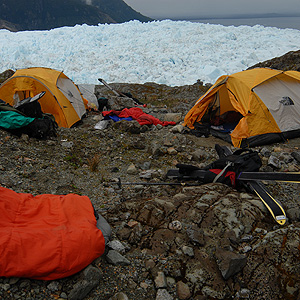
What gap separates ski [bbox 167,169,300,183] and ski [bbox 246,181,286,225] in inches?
4.5

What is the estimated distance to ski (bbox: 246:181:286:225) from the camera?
9.89ft

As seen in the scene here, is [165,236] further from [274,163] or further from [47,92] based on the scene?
[47,92]

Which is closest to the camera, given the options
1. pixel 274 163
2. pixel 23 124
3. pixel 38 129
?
pixel 274 163

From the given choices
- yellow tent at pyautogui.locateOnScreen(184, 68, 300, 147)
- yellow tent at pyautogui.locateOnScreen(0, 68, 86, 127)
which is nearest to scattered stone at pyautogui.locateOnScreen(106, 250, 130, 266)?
yellow tent at pyautogui.locateOnScreen(184, 68, 300, 147)

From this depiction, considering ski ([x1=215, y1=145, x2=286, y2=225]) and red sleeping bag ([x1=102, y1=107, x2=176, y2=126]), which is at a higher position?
ski ([x1=215, y1=145, x2=286, y2=225])

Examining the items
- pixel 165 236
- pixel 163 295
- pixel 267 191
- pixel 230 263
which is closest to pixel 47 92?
pixel 165 236

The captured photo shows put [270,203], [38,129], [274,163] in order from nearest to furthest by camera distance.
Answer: [270,203] < [274,163] < [38,129]

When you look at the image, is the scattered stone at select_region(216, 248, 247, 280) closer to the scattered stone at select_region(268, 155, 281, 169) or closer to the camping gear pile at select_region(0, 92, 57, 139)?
the scattered stone at select_region(268, 155, 281, 169)

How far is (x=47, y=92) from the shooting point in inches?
303

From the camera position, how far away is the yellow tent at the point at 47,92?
7.64m

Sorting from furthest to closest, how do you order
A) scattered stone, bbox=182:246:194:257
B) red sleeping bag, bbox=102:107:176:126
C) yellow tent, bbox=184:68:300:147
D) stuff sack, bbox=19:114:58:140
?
red sleeping bag, bbox=102:107:176:126
yellow tent, bbox=184:68:300:147
stuff sack, bbox=19:114:58:140
scattered stone, bbox=182:246:194:257

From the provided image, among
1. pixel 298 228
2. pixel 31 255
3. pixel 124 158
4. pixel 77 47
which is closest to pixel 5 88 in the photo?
pixel 124 158

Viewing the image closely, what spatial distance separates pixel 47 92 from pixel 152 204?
5818 millimetres

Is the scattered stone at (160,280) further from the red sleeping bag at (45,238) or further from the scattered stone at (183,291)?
the red sleeping bag at (45,238)
